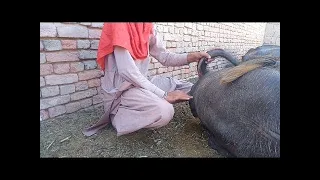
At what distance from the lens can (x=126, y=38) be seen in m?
1.98

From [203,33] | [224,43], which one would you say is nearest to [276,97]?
[203,33]

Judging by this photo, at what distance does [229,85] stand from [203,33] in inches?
105

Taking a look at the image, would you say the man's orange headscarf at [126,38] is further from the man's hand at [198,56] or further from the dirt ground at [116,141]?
the dirt ground at [116,141]

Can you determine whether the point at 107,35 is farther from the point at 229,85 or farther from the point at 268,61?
the point at 268,61

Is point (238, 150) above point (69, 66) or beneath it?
beneath

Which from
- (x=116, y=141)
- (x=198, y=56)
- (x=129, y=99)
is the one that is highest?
(x=198, y=56)

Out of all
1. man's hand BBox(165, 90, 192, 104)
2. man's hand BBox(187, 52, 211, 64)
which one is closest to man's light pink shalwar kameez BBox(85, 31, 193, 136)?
man's hand BBox(165, 90, 192, 104)

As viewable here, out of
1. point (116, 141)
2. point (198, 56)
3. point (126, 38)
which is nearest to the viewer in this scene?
point (126, 38)

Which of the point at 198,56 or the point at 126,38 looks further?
the point at 198,56

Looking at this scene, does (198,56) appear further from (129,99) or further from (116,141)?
(116,141)

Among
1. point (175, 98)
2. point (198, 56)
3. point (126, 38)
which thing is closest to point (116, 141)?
point (175, 98)

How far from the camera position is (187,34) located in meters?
4.01

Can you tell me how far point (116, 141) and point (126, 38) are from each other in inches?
34.0

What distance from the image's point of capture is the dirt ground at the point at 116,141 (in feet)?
6.55
